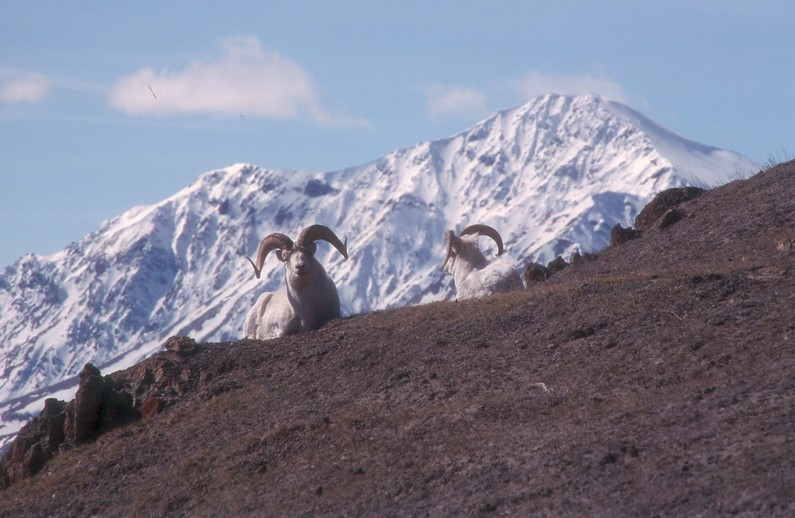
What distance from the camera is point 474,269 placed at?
30.2 metres

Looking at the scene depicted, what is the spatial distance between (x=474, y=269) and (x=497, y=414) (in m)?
12.9

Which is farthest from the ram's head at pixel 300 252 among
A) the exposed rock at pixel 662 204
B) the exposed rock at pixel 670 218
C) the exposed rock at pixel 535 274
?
the exposed rock at pixel 662 204

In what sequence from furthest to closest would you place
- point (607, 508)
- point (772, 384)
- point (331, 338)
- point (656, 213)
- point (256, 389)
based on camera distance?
point (656, 213) < point (331, 338) < point (256, 389) < point (772, 384) < point (607, 508)

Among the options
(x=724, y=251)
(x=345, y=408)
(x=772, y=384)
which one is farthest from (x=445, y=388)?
(x=724, y=251)

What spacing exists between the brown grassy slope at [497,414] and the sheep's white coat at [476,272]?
3.85 metres

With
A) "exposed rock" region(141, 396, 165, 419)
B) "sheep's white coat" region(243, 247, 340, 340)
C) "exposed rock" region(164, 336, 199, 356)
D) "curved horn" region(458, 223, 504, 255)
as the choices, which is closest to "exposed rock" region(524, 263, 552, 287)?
"curved horn" region(458, 223, 504, 255)

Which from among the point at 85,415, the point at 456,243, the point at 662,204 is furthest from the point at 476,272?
the point at 85,415

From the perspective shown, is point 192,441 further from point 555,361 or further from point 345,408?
point 555,361

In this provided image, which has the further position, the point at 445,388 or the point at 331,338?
Result: the point at 331,338

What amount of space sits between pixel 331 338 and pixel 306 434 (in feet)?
16.2

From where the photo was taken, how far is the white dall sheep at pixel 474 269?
27828mm

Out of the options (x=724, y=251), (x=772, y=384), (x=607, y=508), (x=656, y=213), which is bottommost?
(x=607, y=508)

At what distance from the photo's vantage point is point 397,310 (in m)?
25.0

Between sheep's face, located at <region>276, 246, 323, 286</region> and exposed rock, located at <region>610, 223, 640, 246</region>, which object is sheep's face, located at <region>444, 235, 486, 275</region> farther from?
sheep's face, located at <region>276, 246, 323, 286</region>
